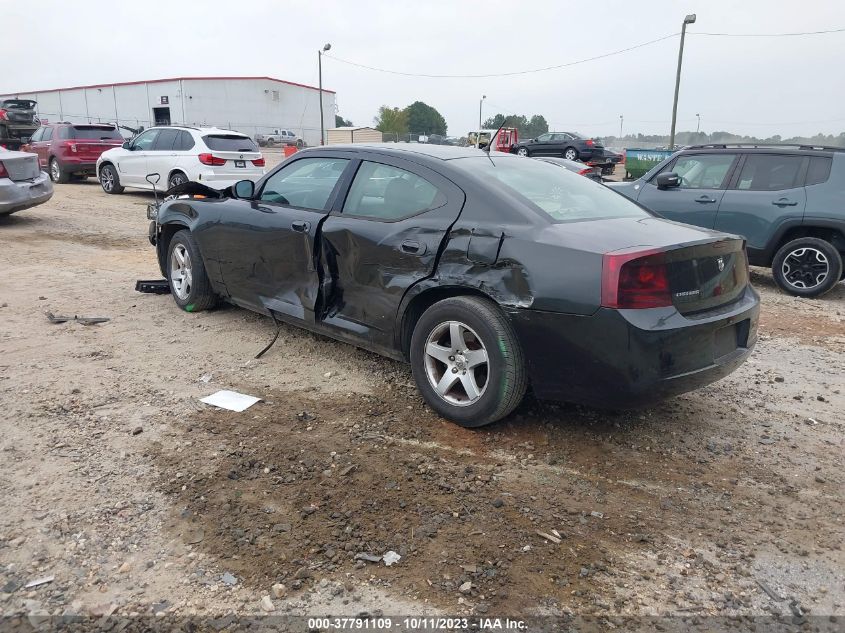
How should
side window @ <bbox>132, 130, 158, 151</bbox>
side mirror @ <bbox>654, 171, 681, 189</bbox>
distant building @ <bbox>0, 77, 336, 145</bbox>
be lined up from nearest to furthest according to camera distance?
side mirror @ <bbox>654, 171, 681, 189</bbox>, side window @ <bbox>132, 130, 158, 151</bbox>, distant building @ <bbox>0, 77, 336, 145</bbox>

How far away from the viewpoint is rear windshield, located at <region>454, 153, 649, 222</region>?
3.77 metres

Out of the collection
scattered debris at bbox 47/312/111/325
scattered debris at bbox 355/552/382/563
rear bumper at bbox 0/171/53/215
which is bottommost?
scattered debris at bbox 355/552/382/563

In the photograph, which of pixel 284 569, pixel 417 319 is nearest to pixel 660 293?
pixel 417 319

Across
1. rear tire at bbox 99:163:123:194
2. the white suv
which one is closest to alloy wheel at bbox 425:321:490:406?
the white suv

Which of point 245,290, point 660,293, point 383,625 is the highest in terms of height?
point 660,293

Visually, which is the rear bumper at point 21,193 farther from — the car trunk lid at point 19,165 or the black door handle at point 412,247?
the black door handle at point 412,247

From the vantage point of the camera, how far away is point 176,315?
5.81m

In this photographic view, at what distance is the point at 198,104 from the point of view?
193 ft

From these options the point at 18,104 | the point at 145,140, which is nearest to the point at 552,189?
the point at 145,140

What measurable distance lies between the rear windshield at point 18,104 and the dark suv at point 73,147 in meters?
10.2

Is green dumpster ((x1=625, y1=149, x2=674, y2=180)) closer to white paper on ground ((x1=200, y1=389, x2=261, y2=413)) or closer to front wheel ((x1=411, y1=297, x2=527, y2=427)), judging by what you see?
front wheel ((x1=411, y1=297, x2=527, y2=427))

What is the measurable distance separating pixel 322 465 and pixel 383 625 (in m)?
1.15

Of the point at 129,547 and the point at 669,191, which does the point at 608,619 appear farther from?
the point at 669,191

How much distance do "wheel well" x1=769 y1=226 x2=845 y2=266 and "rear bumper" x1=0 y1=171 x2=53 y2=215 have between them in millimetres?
10790
